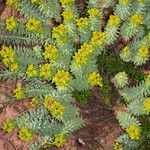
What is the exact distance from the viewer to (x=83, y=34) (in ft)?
11.4

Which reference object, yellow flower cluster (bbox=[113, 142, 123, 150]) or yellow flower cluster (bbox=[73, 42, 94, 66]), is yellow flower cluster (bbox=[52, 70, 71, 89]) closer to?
yellow flower cluster (bbox=[73, 42, 94, 66])

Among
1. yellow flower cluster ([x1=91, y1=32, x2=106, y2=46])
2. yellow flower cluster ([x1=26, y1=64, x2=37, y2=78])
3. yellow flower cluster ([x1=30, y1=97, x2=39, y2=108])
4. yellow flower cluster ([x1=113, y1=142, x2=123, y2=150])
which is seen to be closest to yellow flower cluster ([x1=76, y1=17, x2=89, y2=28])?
yellow flower cluster ([x1=91, y1=32, x2=106, y2=46])

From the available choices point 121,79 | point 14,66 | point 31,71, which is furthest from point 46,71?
point 121,79

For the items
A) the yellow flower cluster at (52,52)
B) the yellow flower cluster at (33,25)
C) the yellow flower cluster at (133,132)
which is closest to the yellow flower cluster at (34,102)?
the yellow flower cluster at (52,52)

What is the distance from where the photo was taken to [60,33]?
10.8ft

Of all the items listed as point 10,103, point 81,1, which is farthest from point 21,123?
point 81,1

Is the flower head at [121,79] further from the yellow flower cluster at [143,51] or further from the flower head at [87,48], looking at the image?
the flower head at [87,48]

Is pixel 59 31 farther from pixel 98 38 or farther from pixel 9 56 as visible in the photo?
pixel 9 56

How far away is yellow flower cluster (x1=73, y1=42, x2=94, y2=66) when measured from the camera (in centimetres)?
315

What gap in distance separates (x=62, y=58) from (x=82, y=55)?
0.26 meters

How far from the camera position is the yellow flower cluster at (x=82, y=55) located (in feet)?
10.3

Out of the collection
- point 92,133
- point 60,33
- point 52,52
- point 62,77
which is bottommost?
point 92,133

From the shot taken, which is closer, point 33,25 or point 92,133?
point 33,25

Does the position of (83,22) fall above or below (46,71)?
above
